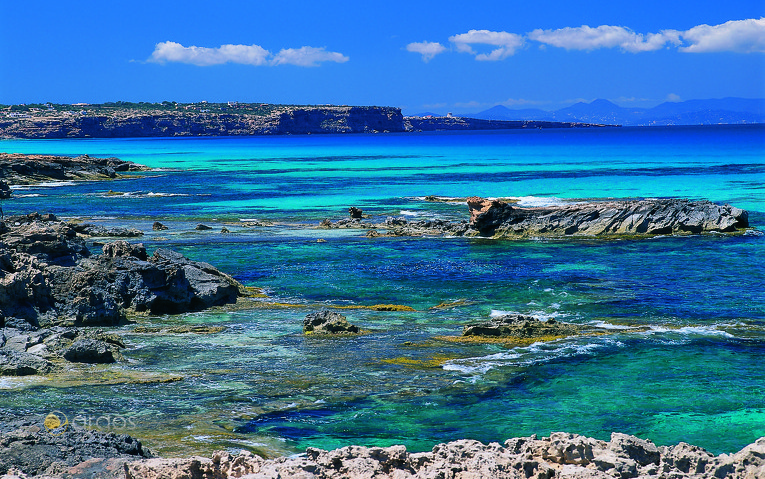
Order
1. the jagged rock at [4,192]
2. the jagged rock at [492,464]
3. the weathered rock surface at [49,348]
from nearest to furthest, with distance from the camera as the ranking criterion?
the jagged rock at [492,464], the weathered rock surface at [49,348], the jagged rock at [4,192]

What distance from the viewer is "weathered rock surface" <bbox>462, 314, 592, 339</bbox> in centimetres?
1684

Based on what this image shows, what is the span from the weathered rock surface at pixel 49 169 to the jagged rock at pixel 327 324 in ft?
193

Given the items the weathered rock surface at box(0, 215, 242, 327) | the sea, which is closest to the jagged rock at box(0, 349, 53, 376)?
the sea

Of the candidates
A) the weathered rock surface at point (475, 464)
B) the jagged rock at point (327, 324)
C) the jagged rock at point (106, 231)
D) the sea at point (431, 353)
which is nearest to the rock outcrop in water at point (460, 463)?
the weathered rock surface at point (475, 464)

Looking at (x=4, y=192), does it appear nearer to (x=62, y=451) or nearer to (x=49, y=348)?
(x=49, y=348)

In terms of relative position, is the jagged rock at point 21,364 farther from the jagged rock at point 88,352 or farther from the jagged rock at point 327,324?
the jagged rock at point 327,324

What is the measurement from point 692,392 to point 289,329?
8.58 metres

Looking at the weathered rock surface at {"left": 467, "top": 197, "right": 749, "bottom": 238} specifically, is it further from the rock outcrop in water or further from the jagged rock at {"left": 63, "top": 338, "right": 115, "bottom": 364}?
the rock outcrop in water

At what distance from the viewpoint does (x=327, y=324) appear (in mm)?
17016

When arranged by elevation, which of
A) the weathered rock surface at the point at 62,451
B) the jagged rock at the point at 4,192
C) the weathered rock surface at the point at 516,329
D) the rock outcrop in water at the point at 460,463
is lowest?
the jagged rock at the point at 4,192

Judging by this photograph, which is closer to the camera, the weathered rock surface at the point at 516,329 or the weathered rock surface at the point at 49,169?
the weathered rock surface at the point at 516,329

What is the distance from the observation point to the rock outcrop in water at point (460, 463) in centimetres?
759

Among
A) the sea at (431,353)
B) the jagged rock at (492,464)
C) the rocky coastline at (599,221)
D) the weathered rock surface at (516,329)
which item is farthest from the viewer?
the rocky coastline at (599,221)

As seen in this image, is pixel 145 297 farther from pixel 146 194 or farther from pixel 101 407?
pixel 146 194
